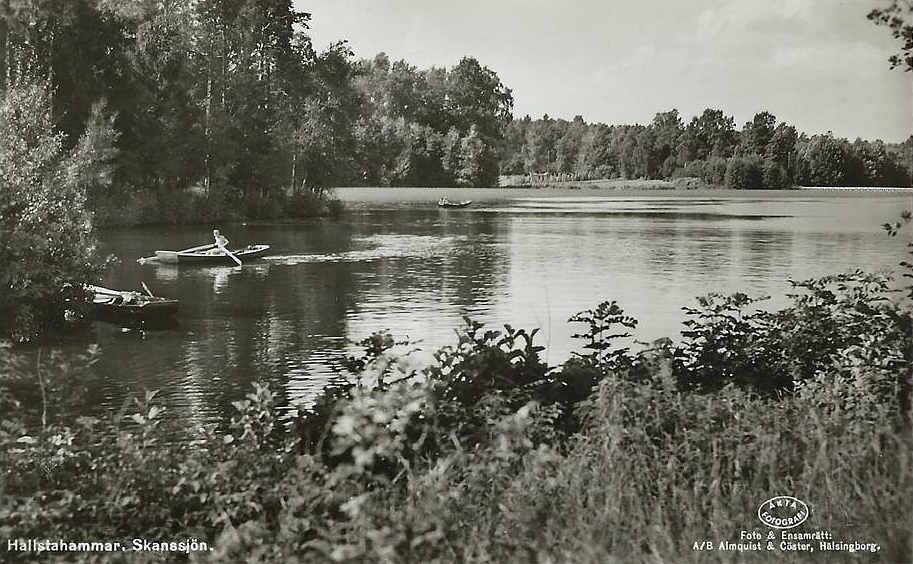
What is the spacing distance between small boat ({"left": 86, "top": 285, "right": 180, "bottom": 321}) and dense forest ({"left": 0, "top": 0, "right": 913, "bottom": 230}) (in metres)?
1.24

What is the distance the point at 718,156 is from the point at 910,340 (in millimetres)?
3585

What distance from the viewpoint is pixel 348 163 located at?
12562mm

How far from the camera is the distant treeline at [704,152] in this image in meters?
7.14

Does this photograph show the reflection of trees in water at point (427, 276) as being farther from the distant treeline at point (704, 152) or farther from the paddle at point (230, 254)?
the paddle at point (230, 254)

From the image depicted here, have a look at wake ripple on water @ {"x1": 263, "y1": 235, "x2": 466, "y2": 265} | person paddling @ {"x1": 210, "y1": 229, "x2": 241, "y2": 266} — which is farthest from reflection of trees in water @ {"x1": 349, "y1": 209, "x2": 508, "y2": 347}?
person paddling @ {"x1": 210, "y1": 229, "x2": 241, "y2": 266}

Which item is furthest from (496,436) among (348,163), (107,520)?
(348,163)

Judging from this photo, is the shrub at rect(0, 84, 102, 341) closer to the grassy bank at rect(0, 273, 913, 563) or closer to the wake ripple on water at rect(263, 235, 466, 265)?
the grassy bank at rect(0, 273, 913, 563)

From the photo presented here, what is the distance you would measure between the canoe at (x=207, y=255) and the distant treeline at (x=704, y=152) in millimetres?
7520

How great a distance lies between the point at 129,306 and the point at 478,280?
4141 millimetres

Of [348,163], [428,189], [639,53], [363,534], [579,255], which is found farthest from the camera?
[348,163]

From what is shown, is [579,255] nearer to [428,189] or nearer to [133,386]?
[428,189]

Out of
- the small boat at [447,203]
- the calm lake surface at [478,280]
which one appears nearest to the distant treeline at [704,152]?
the calm lake surface at [478,280]

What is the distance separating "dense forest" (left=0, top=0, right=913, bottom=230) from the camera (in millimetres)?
7594

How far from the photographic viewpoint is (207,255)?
600 inches
